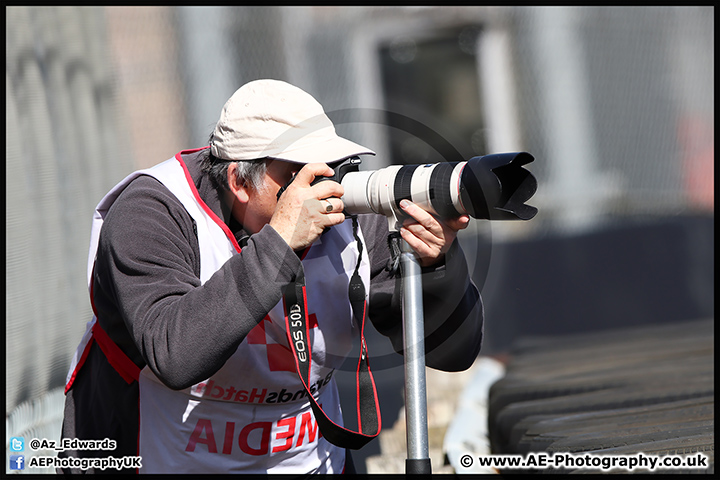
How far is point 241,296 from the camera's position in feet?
3.86

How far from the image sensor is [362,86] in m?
4.53

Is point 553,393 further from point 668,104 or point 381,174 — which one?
point 668,104

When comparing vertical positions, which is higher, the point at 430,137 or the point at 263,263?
the point at 430,137

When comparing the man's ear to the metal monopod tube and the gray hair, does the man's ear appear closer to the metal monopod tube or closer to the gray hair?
the gray hair

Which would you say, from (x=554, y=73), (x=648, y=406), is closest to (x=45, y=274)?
(x=648, y=406)

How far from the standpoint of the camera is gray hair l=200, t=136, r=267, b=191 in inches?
55.1

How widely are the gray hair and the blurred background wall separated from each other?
4.25ft

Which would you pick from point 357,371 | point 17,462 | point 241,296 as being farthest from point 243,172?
point 17,462

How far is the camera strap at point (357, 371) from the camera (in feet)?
4.32

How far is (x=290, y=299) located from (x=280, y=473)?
0.49 meters

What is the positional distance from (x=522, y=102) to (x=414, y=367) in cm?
401

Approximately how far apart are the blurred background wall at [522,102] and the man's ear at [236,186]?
4.32 feet

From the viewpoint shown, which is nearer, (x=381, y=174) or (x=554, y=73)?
(x=381, y=174)

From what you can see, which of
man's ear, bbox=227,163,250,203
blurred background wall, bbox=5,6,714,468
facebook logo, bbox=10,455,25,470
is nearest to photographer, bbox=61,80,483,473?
man's ear, bbox=227,163,250,203
